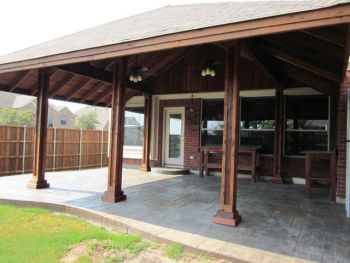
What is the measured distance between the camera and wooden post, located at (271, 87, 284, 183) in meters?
7.63

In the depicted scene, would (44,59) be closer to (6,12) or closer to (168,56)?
(168,56)

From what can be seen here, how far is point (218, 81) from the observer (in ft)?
28.6

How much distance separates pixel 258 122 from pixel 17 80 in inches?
256

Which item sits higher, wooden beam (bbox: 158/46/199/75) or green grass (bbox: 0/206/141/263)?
wooden beam (bbox: 158/46/199/75)

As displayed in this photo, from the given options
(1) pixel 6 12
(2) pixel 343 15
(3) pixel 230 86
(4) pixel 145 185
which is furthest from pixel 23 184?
(1) pixel 6 12

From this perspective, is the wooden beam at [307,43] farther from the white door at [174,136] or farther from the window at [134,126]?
the window at [134,126]

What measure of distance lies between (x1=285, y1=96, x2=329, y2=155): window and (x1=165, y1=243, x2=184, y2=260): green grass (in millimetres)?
5476

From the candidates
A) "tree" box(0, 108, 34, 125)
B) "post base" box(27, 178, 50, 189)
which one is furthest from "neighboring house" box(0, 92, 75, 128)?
"post base" box(27, 178, 50, 189)

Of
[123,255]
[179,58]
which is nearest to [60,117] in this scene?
[179,58]

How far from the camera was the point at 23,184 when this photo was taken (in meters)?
6.75

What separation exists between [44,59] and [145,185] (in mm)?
3530

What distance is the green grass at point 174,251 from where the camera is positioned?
3231mm

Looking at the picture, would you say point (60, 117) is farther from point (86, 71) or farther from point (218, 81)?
point (86, 71)

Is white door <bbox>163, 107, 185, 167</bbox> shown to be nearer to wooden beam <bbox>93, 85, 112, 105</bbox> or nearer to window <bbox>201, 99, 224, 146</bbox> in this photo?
window <bbox>201, 99, 224, 146</bbox>
